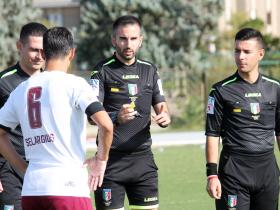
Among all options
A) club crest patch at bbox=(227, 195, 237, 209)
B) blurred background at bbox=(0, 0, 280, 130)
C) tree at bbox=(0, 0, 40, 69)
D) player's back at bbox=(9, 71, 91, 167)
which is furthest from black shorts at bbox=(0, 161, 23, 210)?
tree at bbox=(0, 0, 40, 69)

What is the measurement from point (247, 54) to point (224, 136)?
0.78 meters

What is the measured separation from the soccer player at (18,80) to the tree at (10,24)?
1076 inches

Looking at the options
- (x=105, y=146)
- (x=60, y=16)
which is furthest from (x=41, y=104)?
(x=60, y=16)

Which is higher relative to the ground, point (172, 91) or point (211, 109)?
point (211, 109)

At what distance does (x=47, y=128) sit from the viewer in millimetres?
6184

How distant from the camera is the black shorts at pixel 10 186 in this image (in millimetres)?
8359

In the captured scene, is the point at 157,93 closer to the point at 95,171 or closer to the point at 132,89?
the point at 132,89

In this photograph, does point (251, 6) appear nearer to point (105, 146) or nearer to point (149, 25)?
point (149, 25)

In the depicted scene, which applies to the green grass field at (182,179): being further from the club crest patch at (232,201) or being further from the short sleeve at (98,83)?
the club crest patch at (232,201)

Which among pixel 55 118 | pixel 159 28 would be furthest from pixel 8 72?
pixel 159 28

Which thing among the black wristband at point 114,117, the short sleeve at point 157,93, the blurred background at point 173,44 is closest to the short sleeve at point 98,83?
the black wristband at point 114,117

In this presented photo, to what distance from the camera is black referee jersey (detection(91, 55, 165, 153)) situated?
880cm

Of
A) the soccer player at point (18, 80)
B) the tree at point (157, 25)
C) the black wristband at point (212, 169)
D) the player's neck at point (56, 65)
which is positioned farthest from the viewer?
the tree at point (157, 25)

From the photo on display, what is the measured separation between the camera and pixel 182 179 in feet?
49.3
